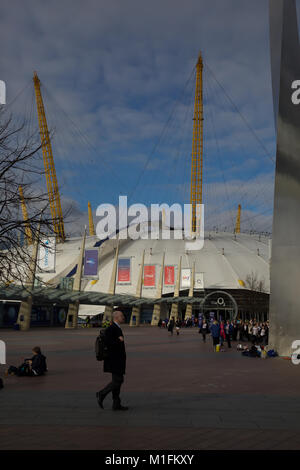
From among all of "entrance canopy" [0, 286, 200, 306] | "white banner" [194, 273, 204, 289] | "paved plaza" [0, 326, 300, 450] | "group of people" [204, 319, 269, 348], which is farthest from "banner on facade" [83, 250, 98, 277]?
"paved plaza" [0, 326, 300, 450]

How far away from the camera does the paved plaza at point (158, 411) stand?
5758mm

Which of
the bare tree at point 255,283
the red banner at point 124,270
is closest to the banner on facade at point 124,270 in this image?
the red banner at point 124,270

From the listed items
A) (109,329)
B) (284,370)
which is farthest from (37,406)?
(284,370)

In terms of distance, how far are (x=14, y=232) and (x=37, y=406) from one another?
710 centimetres

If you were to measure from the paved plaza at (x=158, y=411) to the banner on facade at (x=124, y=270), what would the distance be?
67.6 metres

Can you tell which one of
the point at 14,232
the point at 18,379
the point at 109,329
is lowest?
the point at 18,379

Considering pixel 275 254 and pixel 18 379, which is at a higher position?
pixel 275 254

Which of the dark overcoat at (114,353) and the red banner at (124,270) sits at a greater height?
the red banner at (124,270)

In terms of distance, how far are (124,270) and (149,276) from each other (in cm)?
705

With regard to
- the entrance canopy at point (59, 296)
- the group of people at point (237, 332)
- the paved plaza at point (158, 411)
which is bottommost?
the paved plaza at point (158, 411)

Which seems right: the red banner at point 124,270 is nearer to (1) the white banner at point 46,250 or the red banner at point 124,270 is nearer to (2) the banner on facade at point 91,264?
(1) the white banner at point 46,250

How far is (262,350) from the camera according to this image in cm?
1761

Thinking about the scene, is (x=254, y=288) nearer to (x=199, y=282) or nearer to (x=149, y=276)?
(x=199, y=282)
